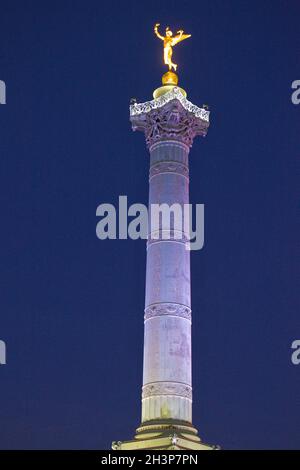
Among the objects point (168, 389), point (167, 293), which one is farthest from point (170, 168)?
point (168, 389)

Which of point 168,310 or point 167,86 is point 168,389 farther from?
point 167,86

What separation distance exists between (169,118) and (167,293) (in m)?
11.1

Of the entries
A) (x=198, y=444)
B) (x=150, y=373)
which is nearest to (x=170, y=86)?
(x=150, y=373)

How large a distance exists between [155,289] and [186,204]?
5.52 meters

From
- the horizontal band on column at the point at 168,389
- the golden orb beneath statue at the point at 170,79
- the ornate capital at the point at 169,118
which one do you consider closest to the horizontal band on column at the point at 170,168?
the ornate capital at the point at 169,118

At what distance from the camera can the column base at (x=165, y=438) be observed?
40.2 meters

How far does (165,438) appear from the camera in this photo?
4044 cm

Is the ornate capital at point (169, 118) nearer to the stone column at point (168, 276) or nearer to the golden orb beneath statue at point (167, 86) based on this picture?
the stone column at point (168, 276)

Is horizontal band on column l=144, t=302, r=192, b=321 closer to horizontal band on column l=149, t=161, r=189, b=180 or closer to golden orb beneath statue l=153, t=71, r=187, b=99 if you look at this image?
horizontal band on column l=149, t=161, r=189, b=180

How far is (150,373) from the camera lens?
142 ft

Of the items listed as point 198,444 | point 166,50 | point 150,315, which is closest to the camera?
point 198,444

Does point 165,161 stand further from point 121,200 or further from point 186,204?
point 121,200

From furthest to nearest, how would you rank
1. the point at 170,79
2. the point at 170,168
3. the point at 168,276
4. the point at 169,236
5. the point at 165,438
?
the point at 170,79 < the point at 170,168 < the point at 169,236 < the point at 168,276 < the point at 165,438
